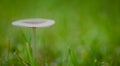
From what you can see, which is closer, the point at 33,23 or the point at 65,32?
the point at 33,23

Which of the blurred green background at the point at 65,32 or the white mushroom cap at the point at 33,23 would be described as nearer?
the white mushroom cap at the point at 33,23

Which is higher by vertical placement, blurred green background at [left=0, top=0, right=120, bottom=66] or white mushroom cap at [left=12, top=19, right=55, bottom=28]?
white mushroom cap at [left=12, top=19, right=55, bottom=28]

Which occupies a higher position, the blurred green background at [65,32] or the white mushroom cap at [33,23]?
the white mushroom cap at [33,23]

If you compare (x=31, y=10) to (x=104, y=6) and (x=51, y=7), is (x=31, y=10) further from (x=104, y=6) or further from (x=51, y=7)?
(x=104, y=6)

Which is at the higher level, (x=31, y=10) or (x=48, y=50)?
(x=31, y=10)

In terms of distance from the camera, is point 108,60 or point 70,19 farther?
point 70,19

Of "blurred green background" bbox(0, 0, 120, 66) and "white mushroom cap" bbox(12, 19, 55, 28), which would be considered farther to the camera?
"blurred green background" bbox(0, 0, 120, 66)

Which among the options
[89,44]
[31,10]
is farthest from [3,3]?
[89,44]
